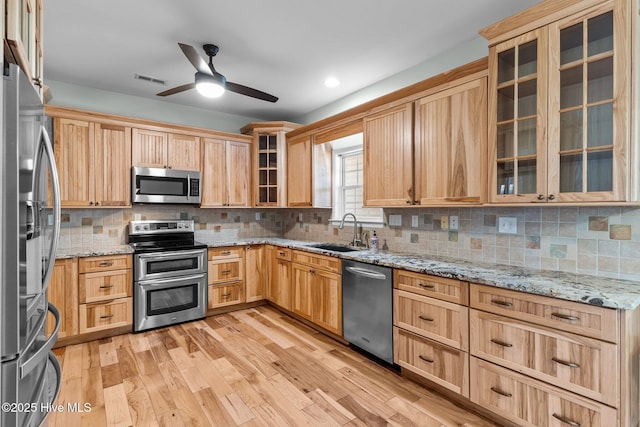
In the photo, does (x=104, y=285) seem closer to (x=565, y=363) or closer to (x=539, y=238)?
(x=565, y=363)

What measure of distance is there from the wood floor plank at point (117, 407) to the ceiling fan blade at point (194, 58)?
2.38 meters

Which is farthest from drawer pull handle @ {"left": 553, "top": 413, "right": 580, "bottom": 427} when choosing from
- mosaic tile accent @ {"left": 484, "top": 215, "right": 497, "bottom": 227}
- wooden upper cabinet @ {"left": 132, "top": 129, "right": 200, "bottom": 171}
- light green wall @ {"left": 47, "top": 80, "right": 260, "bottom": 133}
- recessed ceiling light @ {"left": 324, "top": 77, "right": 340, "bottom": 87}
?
light green wall @ {"left": 47, "top": 80, "right": 260, "bottom": 133}

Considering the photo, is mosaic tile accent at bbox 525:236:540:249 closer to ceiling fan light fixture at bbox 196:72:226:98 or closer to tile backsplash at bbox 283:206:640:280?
tile backsplash at bbox 283:206:640:280

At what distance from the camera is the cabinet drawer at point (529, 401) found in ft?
4.94

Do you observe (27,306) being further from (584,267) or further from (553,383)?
(584,267)

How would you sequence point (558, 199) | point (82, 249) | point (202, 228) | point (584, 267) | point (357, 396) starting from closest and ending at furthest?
point (558, 199) → point (584, 267) → point (357, 396) → point (82, 249) → point (202, 228)

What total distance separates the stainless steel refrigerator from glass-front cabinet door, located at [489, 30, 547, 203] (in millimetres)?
2327

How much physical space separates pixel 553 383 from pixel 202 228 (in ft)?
12.7

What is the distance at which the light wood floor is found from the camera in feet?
6.37

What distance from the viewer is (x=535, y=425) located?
1.67m

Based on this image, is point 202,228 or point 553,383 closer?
point 553,383

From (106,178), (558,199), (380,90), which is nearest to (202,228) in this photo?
(106,178)

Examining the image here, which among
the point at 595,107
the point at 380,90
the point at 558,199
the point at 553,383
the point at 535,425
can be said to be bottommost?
the point at 535,425

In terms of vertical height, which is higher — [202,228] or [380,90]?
[380,90]
